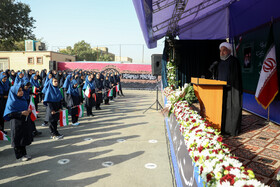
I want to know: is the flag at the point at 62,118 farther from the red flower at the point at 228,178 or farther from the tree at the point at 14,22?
the tree at the point at 14,22

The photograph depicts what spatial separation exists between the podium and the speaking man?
1.59ft

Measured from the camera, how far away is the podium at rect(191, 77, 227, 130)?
3.68 m

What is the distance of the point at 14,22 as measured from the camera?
88.8ft

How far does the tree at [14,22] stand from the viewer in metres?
25.9

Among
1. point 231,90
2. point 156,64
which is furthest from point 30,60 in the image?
point 231,90

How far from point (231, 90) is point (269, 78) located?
6.89 feet

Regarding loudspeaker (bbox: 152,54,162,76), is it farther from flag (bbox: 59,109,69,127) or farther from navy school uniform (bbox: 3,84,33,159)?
navy school uniform (bbox: 3,84,33,159)

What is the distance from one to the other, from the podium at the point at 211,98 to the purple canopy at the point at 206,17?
208cm

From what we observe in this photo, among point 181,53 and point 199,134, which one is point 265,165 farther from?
point 181,53

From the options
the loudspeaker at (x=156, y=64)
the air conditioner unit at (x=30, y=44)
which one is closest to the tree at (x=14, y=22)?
the air conditioner unit at (x=30, y=44)

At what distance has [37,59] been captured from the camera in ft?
88.2

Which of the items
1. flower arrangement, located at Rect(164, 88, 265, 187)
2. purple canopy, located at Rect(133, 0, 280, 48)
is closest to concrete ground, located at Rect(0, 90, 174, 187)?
flower arrangement, located at Rect(164, 88, 265, 187)

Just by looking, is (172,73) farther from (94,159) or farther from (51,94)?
(94,159)

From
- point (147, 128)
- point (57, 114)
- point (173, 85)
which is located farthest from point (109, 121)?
point (173, 85)
